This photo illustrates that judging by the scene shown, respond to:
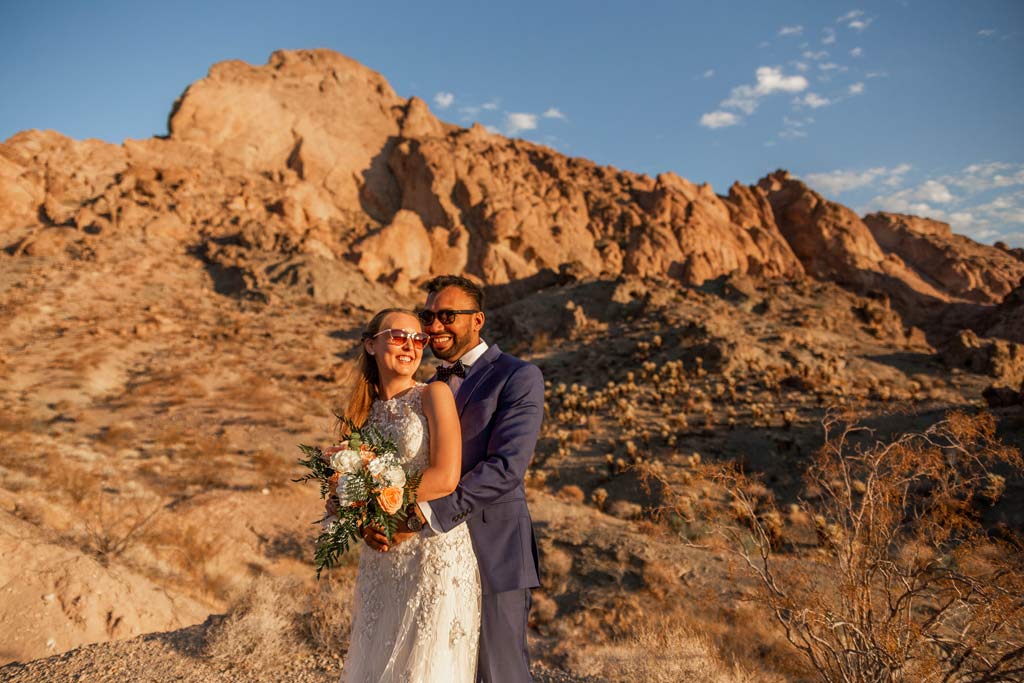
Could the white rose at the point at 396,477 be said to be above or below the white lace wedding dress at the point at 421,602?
above

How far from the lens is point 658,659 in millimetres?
5500

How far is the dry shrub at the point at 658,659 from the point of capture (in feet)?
17.1

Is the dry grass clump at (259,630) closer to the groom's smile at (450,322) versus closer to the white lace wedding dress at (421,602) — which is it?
the white lace wedding dress at (421,602)

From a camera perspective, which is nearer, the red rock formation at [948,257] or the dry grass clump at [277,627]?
the dry grass clump at [277,627]

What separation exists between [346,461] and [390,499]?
26 centimetres

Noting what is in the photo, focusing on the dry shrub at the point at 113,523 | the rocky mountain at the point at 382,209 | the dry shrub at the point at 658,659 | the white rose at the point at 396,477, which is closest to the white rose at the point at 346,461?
the white rose at the point at 396,477

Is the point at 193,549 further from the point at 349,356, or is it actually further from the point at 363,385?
the point at 349,356

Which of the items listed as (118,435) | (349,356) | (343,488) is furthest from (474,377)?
(349,356)

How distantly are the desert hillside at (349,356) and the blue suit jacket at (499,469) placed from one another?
300 cm

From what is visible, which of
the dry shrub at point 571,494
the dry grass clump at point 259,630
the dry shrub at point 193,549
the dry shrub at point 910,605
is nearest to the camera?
the dry shrub at point 910,605

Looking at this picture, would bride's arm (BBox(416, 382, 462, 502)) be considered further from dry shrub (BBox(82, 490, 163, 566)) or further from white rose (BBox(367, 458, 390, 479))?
dry shrub (BBox(82, 490, 163, 566))

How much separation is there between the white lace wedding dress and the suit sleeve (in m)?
0.25

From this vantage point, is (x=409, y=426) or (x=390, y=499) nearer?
(x=390, y=499)

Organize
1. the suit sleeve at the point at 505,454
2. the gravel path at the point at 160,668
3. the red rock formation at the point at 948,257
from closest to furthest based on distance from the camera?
the suit sleeve at the point at 505,454 → the gravel path at the point at 160,668 → the red rock formation at the point at 948,257
